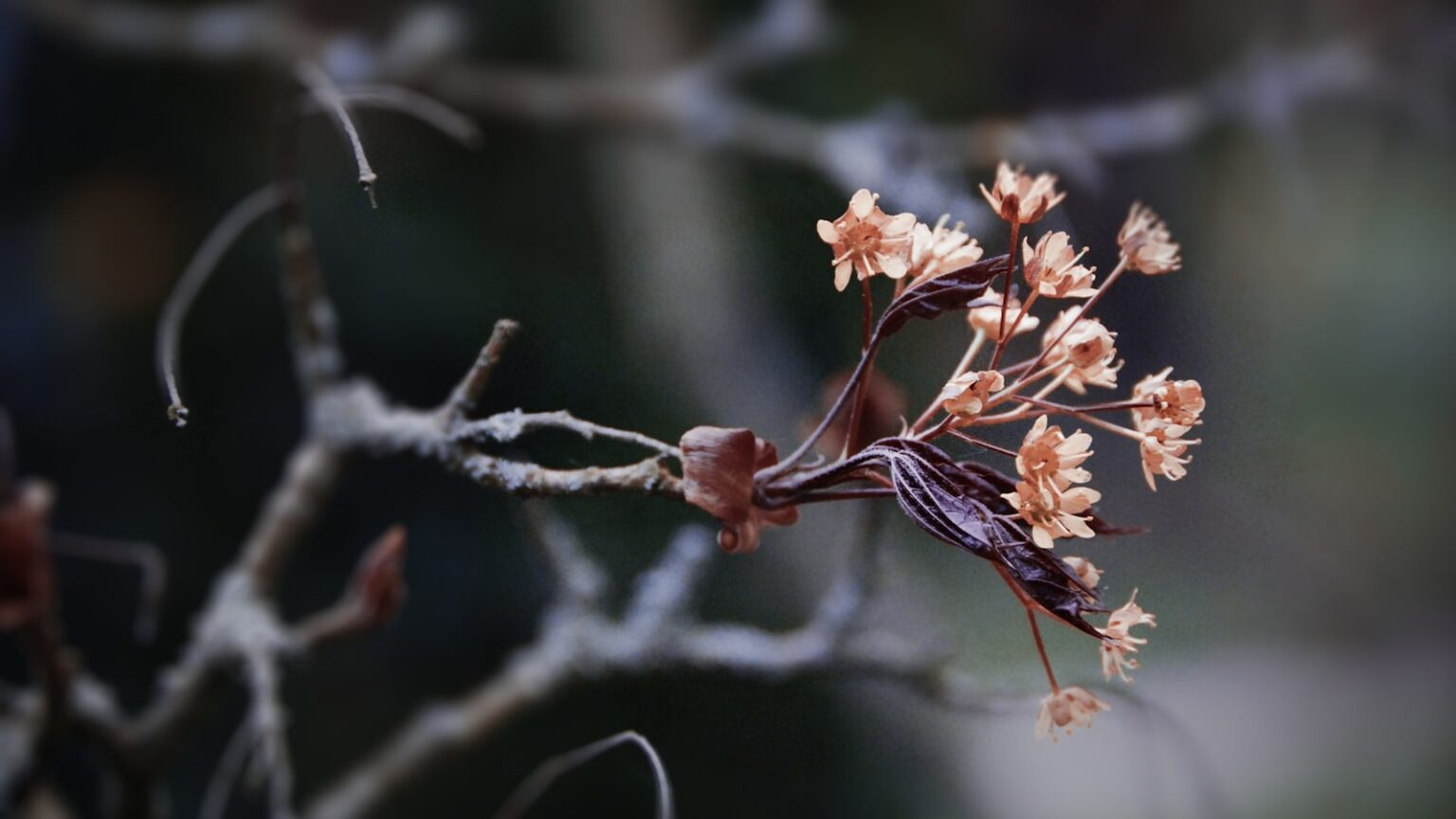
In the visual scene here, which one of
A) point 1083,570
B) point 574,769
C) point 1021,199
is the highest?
point 1021,199

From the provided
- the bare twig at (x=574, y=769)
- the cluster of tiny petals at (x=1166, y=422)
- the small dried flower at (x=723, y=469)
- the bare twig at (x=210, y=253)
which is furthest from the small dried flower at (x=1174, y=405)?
the bare twig at (x=210, y=253)

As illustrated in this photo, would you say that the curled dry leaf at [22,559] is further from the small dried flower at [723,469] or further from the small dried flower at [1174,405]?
the small dried flower at [1174,405]

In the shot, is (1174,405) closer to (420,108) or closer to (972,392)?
(972,392)

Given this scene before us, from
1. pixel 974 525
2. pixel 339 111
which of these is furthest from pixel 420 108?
pixel 974 525

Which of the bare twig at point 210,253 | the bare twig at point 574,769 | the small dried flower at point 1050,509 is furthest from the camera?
the bare twig at point 210,253

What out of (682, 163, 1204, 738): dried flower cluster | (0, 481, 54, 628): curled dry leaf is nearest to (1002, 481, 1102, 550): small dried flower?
(682, 163, 1204, 738): dried flower cluster

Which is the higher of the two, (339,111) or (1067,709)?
(339,111)
